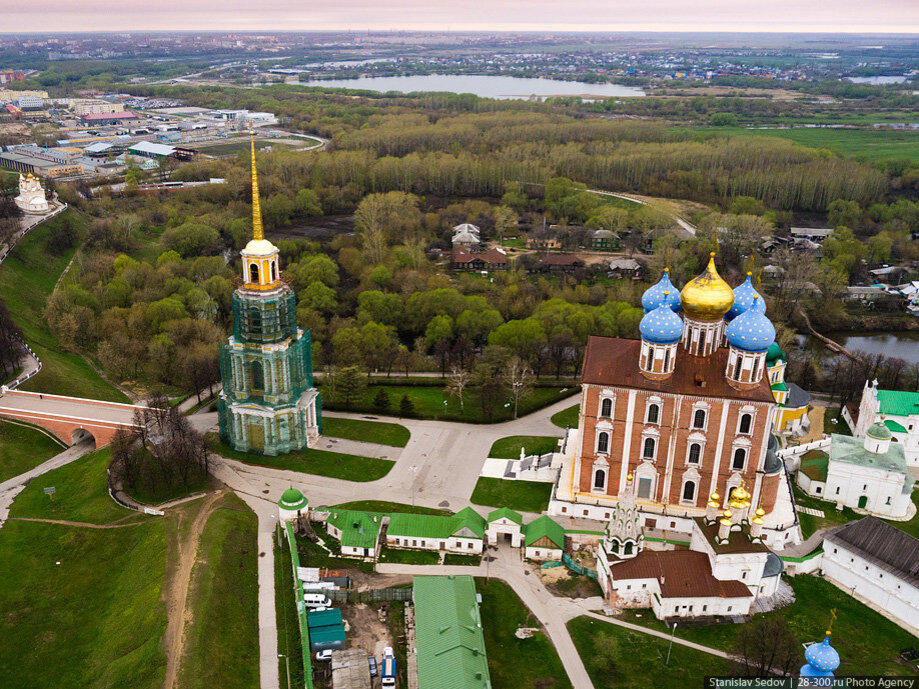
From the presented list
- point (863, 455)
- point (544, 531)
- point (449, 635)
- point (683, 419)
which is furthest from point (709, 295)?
point (449, 635)

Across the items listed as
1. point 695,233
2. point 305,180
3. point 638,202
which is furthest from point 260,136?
point 695,233

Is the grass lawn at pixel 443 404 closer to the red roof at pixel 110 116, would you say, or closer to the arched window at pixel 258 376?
the arched window at pixel 258 376

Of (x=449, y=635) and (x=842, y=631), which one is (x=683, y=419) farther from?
(x=449, y=635)

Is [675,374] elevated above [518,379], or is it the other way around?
[675,374]

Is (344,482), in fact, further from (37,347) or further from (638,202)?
(638,202)

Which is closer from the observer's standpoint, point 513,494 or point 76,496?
point 76,496

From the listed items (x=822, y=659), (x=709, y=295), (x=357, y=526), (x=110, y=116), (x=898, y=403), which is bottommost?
(x=357, y=526)

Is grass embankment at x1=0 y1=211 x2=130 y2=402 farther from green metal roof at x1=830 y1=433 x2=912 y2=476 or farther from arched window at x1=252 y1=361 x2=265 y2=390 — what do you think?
green metal roof at x1=830 y1=433 x2=912 y2=476

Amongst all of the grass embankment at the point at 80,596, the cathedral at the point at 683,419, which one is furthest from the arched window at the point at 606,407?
the grass embankment at the point at 80,596
